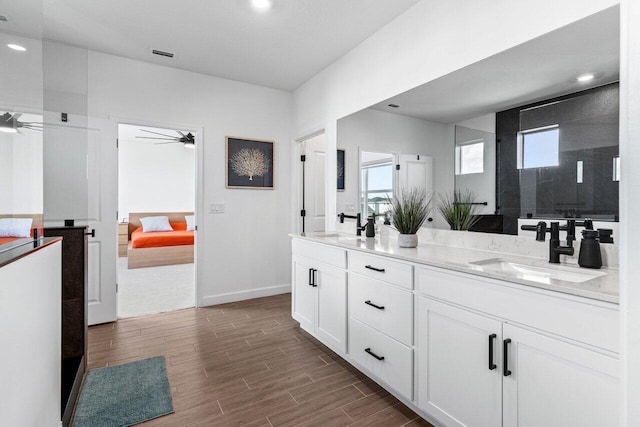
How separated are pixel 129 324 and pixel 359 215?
2556 mm

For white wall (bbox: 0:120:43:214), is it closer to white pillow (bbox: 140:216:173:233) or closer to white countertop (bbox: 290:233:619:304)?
white countertop (bbox: 290:233:619:304)

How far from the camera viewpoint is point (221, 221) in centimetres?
389

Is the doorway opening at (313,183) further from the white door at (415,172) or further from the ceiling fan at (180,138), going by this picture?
the ceiling fan at (180,138)

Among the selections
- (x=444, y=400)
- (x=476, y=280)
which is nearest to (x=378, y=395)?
(x=444, y=400)

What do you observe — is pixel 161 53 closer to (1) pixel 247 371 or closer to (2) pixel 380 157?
(2) pixel 380 157

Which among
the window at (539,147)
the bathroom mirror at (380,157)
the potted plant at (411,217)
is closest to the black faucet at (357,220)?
the bathroom mirror at (380,157)

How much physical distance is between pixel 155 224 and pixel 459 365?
7.04 metres

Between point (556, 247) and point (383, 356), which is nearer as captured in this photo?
point (556, 247)

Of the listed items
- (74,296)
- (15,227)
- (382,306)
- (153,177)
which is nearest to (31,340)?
(15,227)

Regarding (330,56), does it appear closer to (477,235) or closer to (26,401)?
(477,235)

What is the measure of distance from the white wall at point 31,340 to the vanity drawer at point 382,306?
5.31 feet

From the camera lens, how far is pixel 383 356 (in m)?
1.95

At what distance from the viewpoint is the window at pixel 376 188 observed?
276 centimetres

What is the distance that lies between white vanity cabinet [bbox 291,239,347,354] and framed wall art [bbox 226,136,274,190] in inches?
53.6
